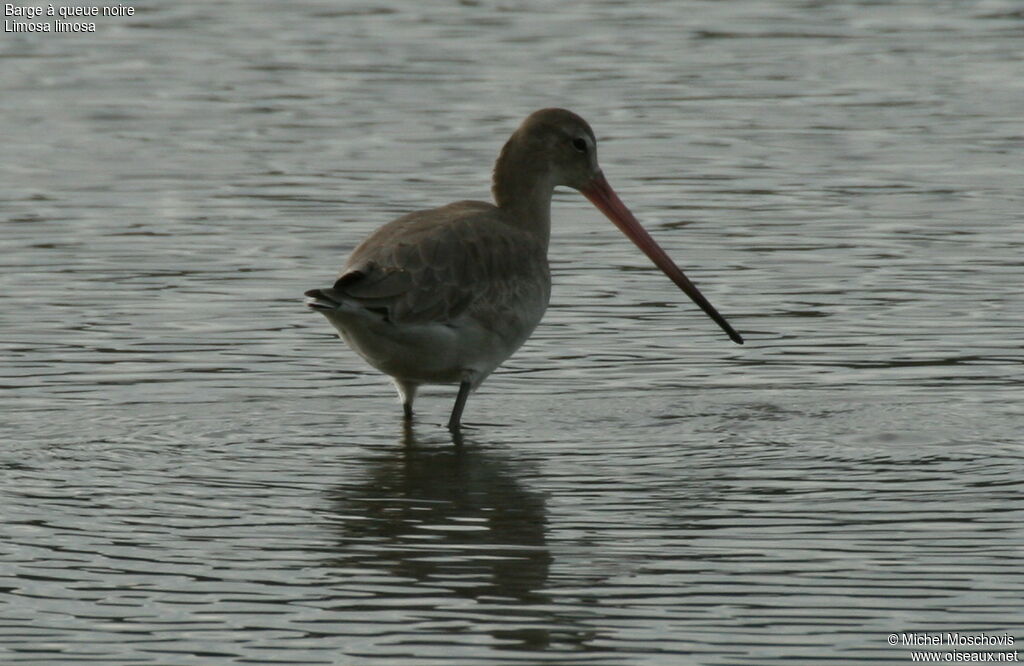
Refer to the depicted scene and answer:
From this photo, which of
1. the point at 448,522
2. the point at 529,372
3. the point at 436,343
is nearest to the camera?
the point at 448,522

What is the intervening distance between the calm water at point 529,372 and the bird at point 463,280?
1.18 feet

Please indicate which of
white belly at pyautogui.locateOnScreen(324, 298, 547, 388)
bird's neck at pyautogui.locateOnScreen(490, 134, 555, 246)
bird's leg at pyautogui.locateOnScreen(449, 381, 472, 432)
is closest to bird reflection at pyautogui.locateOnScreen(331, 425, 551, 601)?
bird's leg at pyautogui.locateOnScreen(449, 381, 472, 432)

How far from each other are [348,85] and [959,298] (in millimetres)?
7983

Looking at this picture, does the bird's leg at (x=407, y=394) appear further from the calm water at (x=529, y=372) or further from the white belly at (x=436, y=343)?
the calm water at (x=529, y=372)

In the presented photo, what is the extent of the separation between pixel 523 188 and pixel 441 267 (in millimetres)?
1206

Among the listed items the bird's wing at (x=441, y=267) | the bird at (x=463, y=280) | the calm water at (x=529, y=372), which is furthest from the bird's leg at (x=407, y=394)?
the bird's wing at (x=441, y=267)

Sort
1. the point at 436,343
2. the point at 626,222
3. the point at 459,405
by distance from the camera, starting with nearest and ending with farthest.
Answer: the point at 436,343, the point at 459,405, the point at 626,222

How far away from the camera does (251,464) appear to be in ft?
29.5

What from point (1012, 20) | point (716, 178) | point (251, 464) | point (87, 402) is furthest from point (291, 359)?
point (1012, 20)

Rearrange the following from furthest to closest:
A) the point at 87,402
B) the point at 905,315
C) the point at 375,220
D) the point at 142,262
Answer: the point at 375,220 < the point at 142,262 < the point at 905,315 < the point at 87,402

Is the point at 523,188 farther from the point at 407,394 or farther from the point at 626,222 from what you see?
the point at 407,394

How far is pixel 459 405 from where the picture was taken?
9750mm

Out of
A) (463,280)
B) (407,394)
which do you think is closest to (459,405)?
(407,394)

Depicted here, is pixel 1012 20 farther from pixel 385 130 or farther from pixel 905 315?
pixel 905 315
